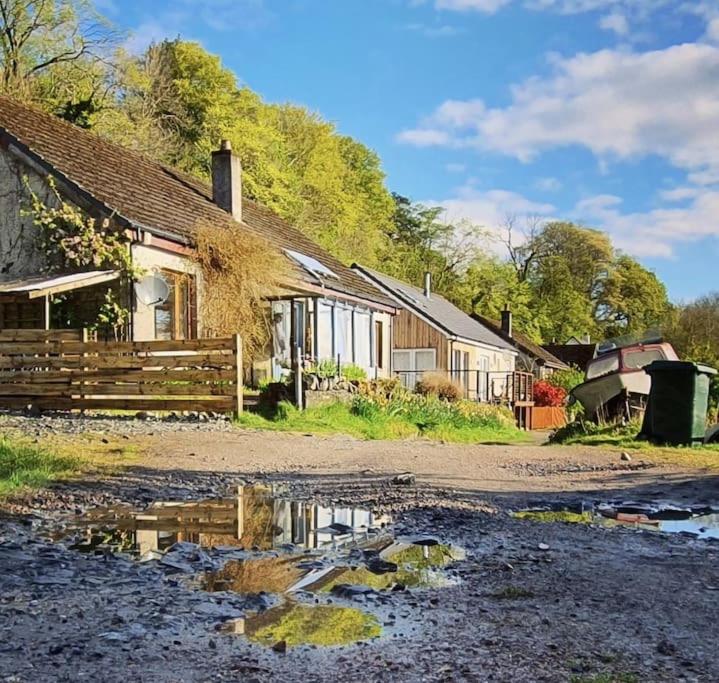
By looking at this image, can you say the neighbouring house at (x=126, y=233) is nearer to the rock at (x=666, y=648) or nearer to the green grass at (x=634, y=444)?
the green grass at (x=634, y=444)

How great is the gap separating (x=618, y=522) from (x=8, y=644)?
5174mm

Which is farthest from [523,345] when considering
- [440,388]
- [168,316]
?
[168,316]

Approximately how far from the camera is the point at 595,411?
19062mm

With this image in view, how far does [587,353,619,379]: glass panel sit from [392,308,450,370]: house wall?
16.1 meters

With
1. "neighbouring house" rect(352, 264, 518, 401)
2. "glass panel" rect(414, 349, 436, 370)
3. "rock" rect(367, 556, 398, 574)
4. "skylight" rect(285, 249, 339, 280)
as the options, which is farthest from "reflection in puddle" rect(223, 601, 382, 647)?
"glass panel" rect(414, 349, 436, 370)

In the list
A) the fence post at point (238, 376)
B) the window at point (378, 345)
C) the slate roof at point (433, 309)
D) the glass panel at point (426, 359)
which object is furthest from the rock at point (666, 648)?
the glass panel at point (426, 359)

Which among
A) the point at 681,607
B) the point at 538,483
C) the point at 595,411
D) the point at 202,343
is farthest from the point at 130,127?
the point at 681,607

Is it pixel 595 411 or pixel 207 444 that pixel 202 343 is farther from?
pixel 595 411

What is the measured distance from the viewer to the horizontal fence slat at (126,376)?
1428cm

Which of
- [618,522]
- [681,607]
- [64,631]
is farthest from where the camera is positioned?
[618,522]

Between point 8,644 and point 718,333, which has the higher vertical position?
point 718,333

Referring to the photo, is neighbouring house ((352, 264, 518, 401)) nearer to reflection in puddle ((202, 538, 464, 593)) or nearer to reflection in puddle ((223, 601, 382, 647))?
reflection in puddle ((202, 538, 464, 593))

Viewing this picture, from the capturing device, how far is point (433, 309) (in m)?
40.0

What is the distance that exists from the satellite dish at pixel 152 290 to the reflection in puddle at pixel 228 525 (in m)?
9.84
